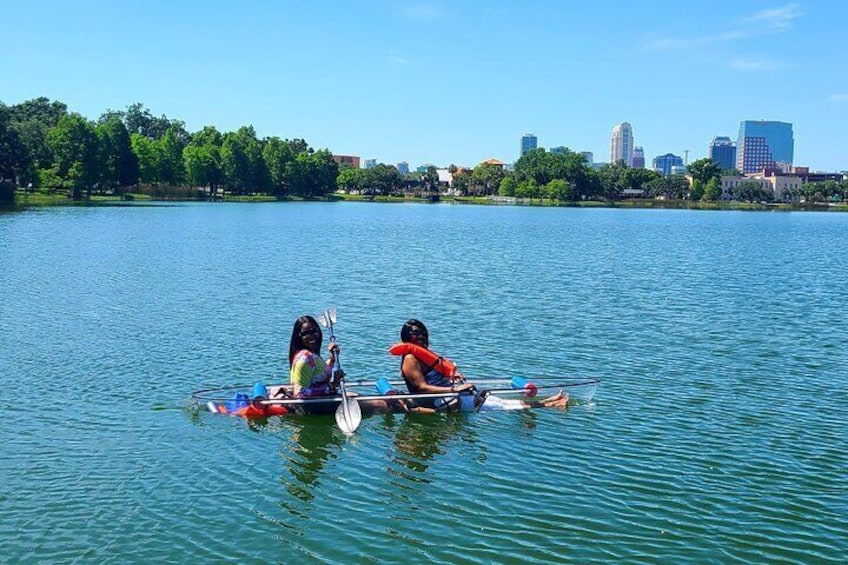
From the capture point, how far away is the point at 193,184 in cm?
15788

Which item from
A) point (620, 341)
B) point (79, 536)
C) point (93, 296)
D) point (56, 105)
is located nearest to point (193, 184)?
point (56, 105)

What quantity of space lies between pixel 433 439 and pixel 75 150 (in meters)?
115

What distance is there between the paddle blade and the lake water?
0.27 metres

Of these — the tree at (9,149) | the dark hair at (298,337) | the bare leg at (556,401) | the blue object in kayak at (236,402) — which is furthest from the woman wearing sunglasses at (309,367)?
the tree at (9,149)

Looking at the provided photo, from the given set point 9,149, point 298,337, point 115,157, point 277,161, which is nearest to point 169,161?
point 115,157

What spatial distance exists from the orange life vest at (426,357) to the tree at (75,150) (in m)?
112

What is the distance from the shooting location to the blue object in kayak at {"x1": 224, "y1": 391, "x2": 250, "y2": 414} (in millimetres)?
15422

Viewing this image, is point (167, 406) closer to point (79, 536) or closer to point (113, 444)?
point (113, 444)

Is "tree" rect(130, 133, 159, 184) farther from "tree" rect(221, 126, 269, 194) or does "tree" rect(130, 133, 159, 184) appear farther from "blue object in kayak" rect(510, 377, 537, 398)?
"blue object in kayak" rect(510, 377, 537, 398)

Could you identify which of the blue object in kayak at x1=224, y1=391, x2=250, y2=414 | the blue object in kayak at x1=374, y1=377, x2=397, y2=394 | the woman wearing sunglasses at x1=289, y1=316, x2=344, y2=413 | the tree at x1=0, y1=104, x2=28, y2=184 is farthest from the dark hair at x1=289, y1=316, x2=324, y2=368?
the tree at x1=0, y1=104, x2=28, y2=184

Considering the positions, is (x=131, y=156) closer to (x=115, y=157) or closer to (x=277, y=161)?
(x=115, y=157)

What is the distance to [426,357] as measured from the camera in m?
15.8

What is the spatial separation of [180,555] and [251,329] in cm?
1479

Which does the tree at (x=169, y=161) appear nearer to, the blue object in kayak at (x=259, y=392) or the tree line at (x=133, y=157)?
the tree line at (x=133, y=157)
